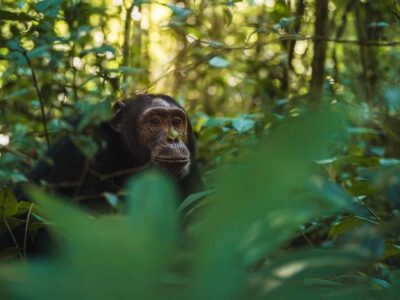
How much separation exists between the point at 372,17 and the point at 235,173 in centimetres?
490

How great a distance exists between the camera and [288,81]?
5.89m

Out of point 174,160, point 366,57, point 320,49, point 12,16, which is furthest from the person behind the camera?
point 366,57

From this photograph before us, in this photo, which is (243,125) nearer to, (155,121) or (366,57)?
(155,121)

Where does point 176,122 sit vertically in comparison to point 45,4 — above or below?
below

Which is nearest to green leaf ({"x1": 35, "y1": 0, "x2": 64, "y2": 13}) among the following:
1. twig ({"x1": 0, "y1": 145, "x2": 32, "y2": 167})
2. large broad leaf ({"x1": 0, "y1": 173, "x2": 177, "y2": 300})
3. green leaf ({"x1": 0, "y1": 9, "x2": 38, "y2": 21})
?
green leaf ({"x1": 0, "y1": 9, "x2": 38, "y2": 21})

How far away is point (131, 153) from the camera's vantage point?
15.2 ft

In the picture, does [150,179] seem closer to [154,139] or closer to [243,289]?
[243,289]

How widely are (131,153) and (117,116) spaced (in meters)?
0.35

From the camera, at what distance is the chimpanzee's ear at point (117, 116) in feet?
15.5

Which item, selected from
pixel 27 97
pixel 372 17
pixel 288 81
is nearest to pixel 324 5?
pixel 372 17

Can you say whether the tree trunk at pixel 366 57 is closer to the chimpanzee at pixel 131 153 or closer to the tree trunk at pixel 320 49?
the tree trunk at pixel 320 49

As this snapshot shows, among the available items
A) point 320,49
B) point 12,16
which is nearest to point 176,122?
point 320,49

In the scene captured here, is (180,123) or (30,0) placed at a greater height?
(30,0)

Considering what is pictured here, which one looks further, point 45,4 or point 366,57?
point 366,57
